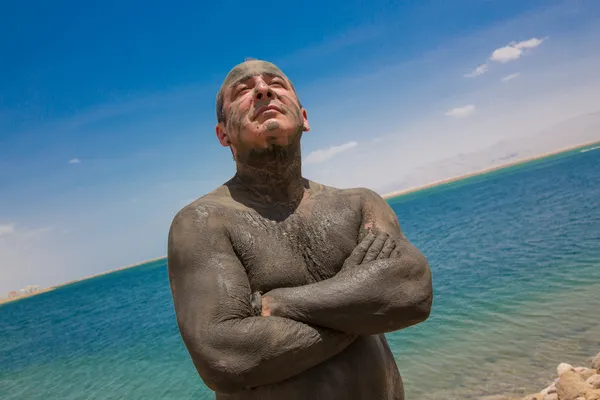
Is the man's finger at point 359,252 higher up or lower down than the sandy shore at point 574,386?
higher up

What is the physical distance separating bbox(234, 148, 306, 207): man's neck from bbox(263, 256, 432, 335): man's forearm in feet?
2.35

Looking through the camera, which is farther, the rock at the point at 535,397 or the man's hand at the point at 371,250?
the rock at the point at 535,397

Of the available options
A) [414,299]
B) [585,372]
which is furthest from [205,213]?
[585,372]

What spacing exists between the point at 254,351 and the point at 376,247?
2.99ft

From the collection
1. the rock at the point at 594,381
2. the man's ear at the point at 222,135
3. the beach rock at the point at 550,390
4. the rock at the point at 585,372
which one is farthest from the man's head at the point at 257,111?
the rock at the point at 585,372

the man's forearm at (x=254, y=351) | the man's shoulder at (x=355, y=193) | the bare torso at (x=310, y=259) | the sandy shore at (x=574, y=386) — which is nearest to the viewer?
the man's forearm at (x=254, y=351)

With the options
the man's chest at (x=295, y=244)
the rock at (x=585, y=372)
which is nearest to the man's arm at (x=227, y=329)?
the man's chest at (x=295, y=244)

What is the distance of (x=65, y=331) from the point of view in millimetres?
36688

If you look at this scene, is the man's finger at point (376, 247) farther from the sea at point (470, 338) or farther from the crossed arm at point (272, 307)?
the sea at point (470, 338)

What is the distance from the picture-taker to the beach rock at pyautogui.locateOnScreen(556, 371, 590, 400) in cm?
695

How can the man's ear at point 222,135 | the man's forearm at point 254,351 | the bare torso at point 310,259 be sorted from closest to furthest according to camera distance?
the man's forearm at point 254,351, the bare torso at point 310,259, the man's ear at point 222,135

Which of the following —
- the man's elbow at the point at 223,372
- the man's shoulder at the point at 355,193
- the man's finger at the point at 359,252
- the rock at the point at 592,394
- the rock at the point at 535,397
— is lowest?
the rock at the point at 535,397

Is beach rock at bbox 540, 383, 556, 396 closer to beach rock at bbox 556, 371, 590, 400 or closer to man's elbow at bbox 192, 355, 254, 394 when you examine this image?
beach rock at bbox 556, 371, 590, 400

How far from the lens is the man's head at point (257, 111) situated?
2717 millimetres
